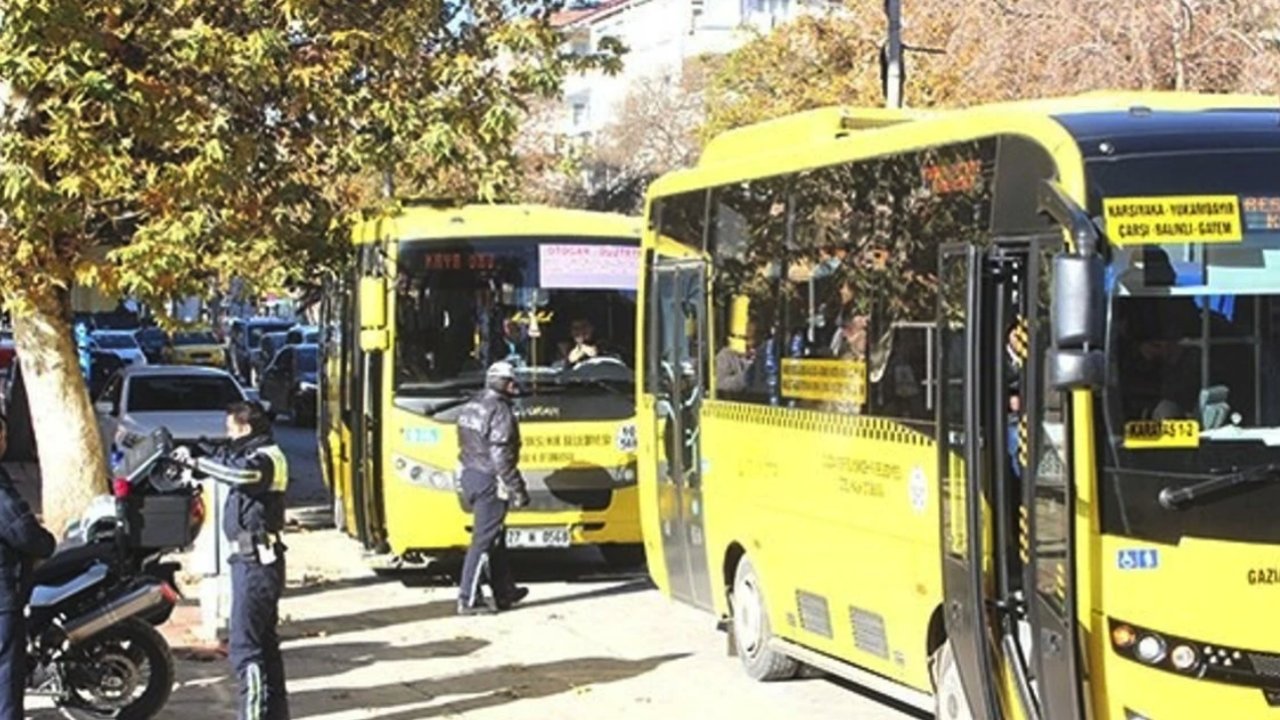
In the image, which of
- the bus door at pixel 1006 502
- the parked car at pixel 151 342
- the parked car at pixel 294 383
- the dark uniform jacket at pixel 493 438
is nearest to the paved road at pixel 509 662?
the dark uniform jacket at pixel 493 438

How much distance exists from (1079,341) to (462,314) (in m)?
10.4

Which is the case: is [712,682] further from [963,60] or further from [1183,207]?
[963,60]

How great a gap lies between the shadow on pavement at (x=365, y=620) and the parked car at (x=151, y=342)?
37983mm

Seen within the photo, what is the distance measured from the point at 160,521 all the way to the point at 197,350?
4140 centimetres

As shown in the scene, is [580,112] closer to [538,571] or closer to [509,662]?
[538,571]

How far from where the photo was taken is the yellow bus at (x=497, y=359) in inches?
666

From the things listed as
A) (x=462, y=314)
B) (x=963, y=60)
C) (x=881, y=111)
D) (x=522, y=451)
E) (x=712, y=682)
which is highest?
(x=963, y=60)

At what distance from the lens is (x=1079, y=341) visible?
7.25m

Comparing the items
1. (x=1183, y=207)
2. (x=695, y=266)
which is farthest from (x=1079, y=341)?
(x=695, y=266)

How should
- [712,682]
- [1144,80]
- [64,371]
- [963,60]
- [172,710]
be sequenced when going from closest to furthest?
[172,710] → [712,682] → [64,371] → [1144,80] → [963,60]

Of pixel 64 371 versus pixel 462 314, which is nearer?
pixel 462 314

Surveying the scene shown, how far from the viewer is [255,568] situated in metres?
9.90

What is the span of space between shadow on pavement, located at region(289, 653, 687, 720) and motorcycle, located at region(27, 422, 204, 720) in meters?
1.08

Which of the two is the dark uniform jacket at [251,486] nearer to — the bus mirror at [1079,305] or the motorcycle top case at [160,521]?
the motorcycle top case at [160,521]
